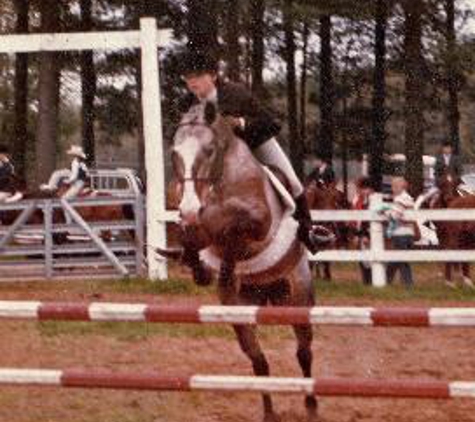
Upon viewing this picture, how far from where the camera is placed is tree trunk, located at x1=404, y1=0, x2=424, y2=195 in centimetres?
3322

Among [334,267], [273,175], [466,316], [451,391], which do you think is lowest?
[334,267]

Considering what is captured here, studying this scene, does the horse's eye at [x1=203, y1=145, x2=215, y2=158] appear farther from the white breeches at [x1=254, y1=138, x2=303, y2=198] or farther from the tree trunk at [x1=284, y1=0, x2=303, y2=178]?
the tree trunk at [x1=284, y1=0, x2=303, y2=178]

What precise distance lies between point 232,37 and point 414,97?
525 cm

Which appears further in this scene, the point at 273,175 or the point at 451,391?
the point at 273,175

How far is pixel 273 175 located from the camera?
876 cm

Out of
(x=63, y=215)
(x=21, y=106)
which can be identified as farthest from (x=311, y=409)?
(x=21, y=106)

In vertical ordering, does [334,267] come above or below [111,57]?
below

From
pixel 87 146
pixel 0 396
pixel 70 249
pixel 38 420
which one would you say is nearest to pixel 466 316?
pixel 38 420

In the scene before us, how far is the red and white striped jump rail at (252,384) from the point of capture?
249 inches

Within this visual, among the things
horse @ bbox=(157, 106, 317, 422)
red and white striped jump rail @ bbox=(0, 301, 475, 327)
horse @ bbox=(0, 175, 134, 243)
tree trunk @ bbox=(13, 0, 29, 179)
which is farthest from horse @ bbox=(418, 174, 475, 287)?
tree trunk @ bbox=(13, 0, 29, 179)

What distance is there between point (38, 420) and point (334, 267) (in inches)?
735

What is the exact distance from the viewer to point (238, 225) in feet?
26.5

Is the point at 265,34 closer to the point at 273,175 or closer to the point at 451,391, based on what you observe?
the point at 273,175

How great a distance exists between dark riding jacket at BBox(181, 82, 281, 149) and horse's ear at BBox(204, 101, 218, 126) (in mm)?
274
